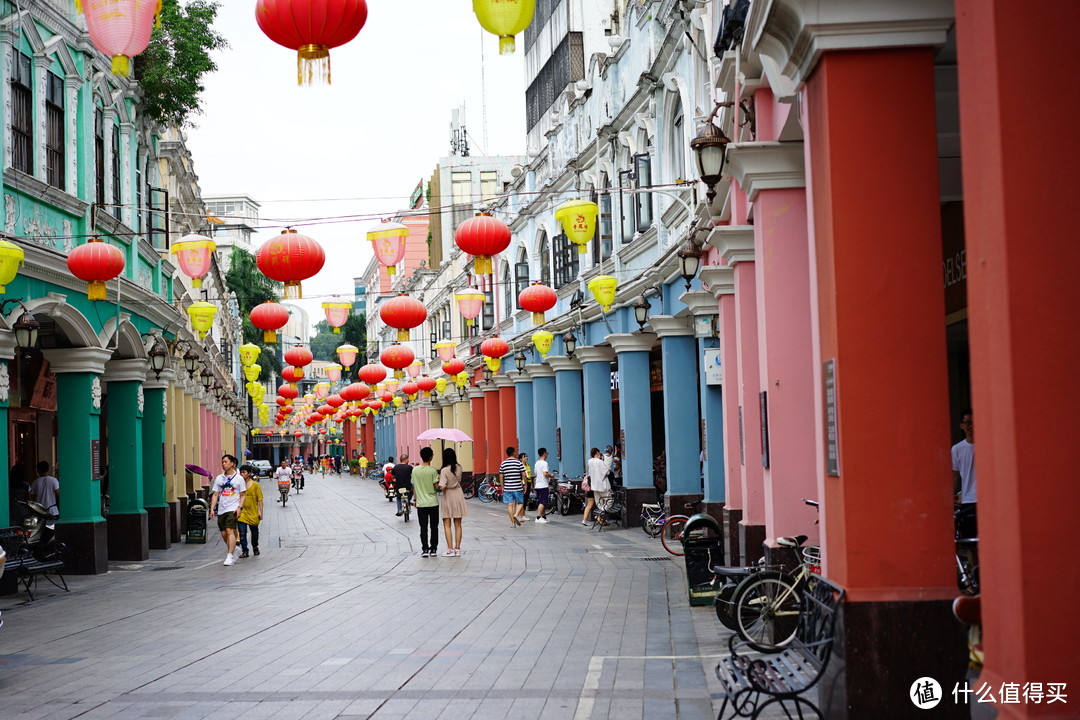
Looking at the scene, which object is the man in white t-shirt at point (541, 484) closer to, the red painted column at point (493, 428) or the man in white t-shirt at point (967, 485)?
the red painted column at point (493, 428)

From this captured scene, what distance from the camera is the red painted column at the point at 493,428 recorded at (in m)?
41.0

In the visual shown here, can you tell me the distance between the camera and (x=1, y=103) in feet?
51.7

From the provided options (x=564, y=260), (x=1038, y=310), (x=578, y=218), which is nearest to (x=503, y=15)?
(x=1038, y=310)

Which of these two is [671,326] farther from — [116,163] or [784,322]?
[784,322]

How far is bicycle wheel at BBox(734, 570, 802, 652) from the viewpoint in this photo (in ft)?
30.6

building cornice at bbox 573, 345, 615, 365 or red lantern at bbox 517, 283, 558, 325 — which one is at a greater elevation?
red lantern at bbox 517, 283, 558, 325

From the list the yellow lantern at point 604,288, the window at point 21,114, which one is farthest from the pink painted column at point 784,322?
the yellow lantern at point 604,288

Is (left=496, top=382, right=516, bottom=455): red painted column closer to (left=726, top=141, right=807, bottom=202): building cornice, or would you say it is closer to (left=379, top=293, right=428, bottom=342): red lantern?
(left=379, top=293, right=428, bottom=342): red lantern

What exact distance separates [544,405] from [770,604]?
82.8 feet

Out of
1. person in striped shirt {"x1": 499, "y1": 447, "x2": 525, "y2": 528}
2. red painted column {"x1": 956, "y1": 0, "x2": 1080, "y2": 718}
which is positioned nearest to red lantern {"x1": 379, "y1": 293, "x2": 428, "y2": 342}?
person in striped shirt {"x1": 499, "y1": 447, "x2": 525, "y2": 528}

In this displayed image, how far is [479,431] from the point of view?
43969mm

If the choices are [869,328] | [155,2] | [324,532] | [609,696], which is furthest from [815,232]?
[324,532]

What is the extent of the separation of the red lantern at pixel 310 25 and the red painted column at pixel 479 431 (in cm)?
3444

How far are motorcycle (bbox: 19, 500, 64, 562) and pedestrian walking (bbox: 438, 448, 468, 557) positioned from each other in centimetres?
569
